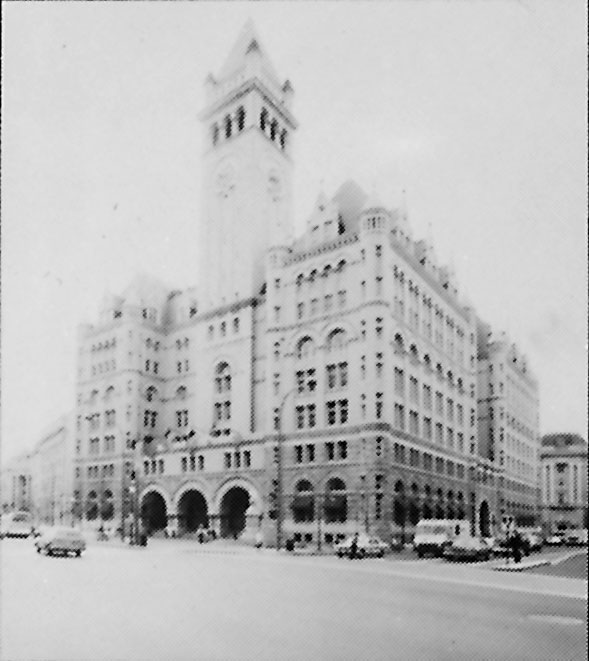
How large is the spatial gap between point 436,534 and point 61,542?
17869 millimetres

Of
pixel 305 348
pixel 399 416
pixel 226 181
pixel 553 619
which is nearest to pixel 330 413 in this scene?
pixel 399 416

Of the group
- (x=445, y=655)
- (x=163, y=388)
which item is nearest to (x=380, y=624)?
(x=445, y=655)

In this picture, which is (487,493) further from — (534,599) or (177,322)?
(534,599)

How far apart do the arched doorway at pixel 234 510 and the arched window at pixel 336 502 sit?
895 centimetres

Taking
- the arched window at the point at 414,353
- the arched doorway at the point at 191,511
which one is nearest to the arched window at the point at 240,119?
the arched window at the point at 414,353

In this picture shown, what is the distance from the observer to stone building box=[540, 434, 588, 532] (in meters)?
65.1

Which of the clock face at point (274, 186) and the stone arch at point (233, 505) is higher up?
the clock face at point (274, 186)

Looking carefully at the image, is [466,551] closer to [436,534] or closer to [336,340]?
[436,534]

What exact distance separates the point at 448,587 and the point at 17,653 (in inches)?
493

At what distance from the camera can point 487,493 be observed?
156ft

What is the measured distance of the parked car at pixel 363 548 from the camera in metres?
32.3

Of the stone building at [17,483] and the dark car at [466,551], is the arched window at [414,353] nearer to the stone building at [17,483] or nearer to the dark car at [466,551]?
the dark car at [466,551]

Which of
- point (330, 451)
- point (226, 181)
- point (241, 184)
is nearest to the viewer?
point (330, 451)

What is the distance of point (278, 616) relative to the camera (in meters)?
11.9
